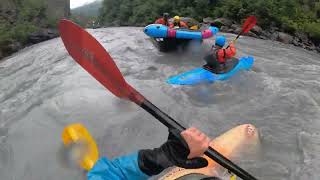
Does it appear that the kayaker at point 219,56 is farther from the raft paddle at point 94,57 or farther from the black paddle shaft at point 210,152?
the black paddle shaft at point 210,152

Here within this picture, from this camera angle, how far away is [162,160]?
9.07 feet

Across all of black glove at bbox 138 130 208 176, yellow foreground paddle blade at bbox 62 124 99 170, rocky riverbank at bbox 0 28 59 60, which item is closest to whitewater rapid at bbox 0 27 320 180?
yellow foreground paddle blade at bbox 62 124 99 170

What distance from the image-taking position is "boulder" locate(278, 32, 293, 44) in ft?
44.7

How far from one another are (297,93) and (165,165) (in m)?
5.44

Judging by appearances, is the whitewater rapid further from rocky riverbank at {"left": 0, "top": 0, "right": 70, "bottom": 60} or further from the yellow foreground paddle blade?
rocky riverbank at {"left": 0, "top": 0, "right": 70, "bottom": 60}

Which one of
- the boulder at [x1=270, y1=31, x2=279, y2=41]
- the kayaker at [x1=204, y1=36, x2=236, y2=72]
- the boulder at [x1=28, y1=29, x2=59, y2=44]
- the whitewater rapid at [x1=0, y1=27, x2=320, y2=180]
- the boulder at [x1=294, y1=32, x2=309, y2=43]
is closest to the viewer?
the whitewater rapid at [x1=0, y1=27, x2=320, y2=180]

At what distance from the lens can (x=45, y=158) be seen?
5.61 metres

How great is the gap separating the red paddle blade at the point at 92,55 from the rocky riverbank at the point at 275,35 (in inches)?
437

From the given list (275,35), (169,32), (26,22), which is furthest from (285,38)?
(26,22)

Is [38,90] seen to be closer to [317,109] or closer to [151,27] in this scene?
[151,27]

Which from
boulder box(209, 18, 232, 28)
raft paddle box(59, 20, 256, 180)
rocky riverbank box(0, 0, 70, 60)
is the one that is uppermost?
raft paddle box(59, 20, 256, 180)

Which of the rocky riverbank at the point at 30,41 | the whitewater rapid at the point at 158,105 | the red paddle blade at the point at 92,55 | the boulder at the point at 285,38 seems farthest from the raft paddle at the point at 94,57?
the rocky riverbank at the point at 30,41

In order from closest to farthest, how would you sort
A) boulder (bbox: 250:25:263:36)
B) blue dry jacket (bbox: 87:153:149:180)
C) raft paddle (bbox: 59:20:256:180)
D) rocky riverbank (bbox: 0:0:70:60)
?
raft paddle (bbox: 59:20:256:180), blue dry jacket (bbox: 87:153:149:180), boulder (bbox: 250:25:263:36), rocky riverbank (bbox: 0:0:70:60)

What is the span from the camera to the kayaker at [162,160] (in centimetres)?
245
